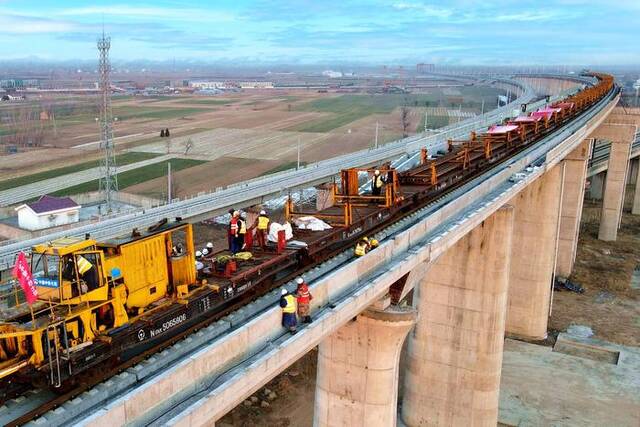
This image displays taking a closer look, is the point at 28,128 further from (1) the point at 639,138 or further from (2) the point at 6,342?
(2) the point at 6,342

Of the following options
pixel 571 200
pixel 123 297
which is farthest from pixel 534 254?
pixel 123 297

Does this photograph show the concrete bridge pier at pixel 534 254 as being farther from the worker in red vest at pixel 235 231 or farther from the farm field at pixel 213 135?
the farm field at pixel 213 135

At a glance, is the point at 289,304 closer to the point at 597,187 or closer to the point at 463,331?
the point at 463,331

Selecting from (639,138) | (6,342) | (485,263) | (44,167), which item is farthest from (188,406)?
(639,138)

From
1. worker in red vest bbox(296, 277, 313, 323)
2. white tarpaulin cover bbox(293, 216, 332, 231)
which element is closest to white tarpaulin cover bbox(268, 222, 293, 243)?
white tarpaulin cover bbox(293, 216, 332, 231)

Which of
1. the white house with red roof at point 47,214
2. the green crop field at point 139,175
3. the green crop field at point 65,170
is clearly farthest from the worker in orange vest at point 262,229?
the green crop field at point 65,170

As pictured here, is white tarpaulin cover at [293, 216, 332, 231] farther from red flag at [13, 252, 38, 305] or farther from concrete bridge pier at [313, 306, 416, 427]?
red flag at [13, 252, 38, 305]
